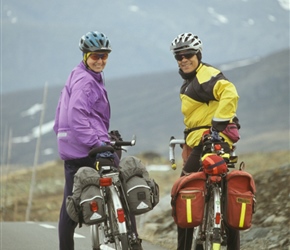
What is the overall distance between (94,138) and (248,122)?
574 feet

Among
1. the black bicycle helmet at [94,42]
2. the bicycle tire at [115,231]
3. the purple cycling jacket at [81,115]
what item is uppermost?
the black bicycle helmet at [94,42]

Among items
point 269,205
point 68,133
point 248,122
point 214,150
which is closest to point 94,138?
point 68,133

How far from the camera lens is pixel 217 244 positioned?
7.45 m

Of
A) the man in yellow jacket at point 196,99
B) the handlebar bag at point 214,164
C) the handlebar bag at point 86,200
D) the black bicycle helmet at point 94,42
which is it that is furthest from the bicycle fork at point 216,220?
the black bicycle helmet at point 94,42

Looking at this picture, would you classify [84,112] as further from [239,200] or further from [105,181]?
[239,200]

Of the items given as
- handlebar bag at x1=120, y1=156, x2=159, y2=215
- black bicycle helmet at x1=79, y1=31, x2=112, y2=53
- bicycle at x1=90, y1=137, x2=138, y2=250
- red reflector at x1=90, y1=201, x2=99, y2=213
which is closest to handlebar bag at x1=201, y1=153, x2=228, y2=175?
handlebar bag at x1=120, y1=156, x2=159, y2=215

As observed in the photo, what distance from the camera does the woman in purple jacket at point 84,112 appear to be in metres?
7.39

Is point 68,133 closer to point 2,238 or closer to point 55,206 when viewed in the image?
point 2,238

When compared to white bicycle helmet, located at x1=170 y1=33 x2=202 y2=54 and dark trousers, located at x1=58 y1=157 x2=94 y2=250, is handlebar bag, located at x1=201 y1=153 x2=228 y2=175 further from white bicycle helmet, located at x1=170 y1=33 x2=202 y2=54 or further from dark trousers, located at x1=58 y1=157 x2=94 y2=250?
white bicycle helmet, located at x1=170 y1=33 x2=202 y2=54

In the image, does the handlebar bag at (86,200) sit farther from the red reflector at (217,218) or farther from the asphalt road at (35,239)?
the asphalt road at (35,239)

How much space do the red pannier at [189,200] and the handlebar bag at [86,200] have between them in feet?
2.48

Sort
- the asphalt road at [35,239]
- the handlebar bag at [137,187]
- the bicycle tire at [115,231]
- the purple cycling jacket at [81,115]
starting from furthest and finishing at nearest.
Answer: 1. the asphalt road at [35,239]
2. the purple cycling jacket at [81,115]
3. the handlebar bag at [137,187]
4. the bicycle tire at [115,231]

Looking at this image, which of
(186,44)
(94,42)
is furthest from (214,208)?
(94,42)

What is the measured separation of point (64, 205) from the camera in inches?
301
